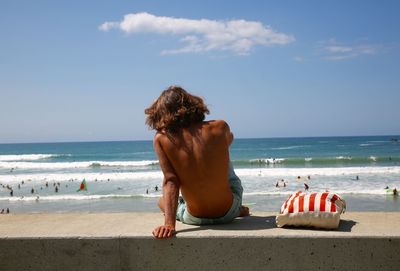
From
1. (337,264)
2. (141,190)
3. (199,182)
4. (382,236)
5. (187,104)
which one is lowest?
(141,190)

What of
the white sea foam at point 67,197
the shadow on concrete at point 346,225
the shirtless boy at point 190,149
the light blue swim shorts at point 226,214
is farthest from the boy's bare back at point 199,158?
the white sea foam at point 67,197

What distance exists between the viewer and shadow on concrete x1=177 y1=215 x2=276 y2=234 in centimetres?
304

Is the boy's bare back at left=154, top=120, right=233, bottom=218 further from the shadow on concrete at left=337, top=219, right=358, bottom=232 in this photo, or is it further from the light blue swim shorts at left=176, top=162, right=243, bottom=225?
the shadow on concrete at left=337, top=219, right=358, bottom=232

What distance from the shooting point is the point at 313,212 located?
9.64 ft

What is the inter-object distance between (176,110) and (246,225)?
3.39 feet

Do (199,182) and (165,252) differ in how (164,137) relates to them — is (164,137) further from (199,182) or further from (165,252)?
(165,252)

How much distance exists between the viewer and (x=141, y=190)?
79.8 feet

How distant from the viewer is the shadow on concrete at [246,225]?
304 cm

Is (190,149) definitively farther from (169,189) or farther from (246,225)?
(246,225)

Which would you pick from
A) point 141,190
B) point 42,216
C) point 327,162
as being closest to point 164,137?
point 42,216

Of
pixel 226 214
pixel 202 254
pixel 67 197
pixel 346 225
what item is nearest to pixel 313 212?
pixel 346 225

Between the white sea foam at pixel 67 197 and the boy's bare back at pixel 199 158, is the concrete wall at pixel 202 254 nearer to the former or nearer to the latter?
the boy's bare back at pixel 199 158

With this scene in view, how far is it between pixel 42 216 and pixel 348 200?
658 inches

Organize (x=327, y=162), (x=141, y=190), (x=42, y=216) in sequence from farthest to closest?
1. (x=327, y=162)
2. (x=141, y=190)
3. (x=42, y=216)
